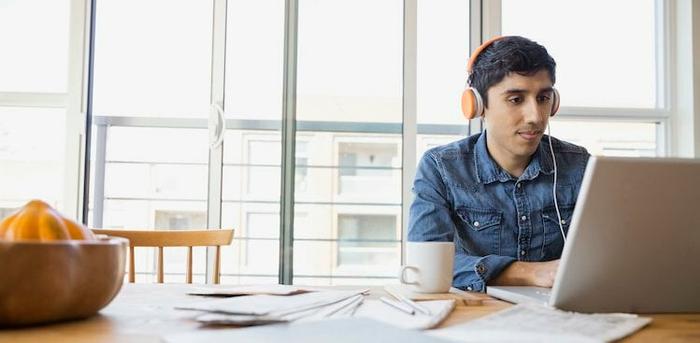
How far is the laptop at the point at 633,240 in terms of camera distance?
71 cm

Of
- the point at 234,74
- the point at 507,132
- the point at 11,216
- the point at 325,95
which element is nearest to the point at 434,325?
the point at 11,216

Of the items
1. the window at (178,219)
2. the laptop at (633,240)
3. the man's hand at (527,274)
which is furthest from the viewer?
the window at (178,219)

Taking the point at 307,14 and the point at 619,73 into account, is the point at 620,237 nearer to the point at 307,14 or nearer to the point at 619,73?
the point at 307,14

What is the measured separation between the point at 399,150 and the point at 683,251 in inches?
75.8

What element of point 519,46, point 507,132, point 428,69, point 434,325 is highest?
point 428,69

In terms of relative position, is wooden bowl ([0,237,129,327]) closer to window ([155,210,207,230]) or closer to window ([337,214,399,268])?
window ([337,214,399,268])

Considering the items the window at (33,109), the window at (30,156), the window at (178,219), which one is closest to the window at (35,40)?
the window at (33,109)

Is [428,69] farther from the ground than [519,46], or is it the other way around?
[428,69]

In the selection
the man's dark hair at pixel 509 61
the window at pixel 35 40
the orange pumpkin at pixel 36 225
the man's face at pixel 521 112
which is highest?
the window at pixel 35 40

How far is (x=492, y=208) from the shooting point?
1.47 meters

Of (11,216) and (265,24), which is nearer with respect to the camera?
(11,216)

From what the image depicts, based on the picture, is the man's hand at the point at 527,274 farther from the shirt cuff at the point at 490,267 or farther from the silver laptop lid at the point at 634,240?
the silver laptop lid at the point at 634,240

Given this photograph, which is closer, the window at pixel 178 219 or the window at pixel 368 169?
the window at pixel 368 169

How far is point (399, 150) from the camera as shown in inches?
105
